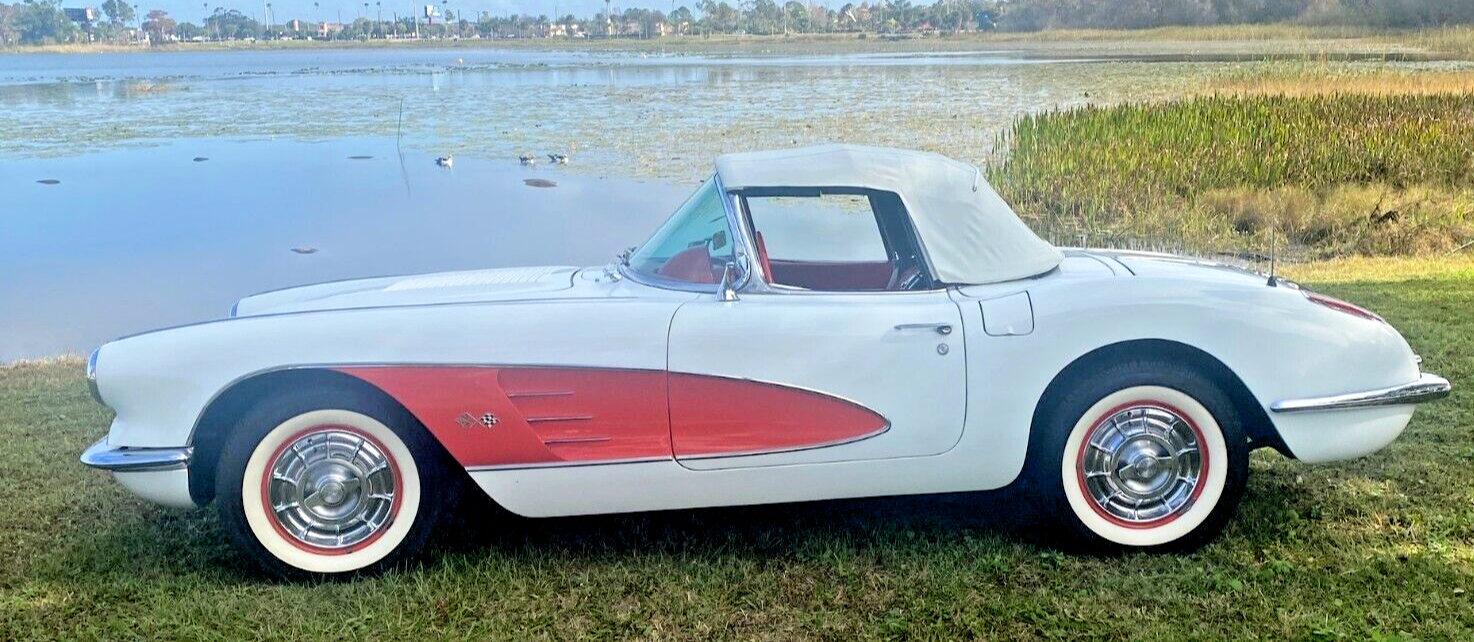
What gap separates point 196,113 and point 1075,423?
26.5 metres

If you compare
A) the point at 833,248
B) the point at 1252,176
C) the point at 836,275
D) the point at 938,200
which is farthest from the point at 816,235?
the point at 1252,176

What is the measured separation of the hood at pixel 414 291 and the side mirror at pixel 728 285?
1.92ft

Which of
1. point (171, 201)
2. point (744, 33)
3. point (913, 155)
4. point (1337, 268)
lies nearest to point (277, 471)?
point (913, 155)

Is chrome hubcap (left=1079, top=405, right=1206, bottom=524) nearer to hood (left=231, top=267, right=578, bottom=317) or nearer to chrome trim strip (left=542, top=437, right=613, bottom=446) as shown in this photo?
chrome trim strip (left=542, top=437, right=613, bottom=446)

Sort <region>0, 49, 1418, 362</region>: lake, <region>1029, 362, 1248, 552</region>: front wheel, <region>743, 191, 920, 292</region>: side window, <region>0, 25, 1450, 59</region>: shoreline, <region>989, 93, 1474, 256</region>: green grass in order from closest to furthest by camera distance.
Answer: <region>1029, 362, 1248, 552</region>: front wheel
<region>743, 191, 920, 292</region>: side window
<region>0, 49, 1418, 362</region>: lake
<region>989, 93, 1474, 256</region>: green grass
<region>0, 25, 1450, 59</region>: shoreline

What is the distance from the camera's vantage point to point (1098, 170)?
519 inches

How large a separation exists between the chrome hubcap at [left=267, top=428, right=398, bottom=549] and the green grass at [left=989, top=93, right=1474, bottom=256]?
31.0ft

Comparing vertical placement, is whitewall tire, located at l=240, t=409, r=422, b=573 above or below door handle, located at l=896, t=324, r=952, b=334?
below

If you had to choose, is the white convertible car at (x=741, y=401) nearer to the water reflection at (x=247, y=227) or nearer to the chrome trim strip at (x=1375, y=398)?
the chrome trim strip at (x=1375, y=398)

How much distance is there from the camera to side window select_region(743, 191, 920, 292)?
4.18 m

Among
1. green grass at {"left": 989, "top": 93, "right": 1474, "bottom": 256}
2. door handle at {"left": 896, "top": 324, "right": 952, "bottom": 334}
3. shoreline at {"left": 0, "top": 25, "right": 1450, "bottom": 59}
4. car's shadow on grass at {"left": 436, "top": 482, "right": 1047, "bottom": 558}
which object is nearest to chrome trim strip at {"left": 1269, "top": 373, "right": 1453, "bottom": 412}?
car's shadow on grass at {"left": 436, "top": 482, "right": 1047, "bottom": 558}

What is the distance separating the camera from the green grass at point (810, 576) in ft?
10.7

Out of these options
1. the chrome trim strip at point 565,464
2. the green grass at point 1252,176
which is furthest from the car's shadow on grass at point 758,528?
the green grass at point 1252,176

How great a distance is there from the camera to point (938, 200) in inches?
154
